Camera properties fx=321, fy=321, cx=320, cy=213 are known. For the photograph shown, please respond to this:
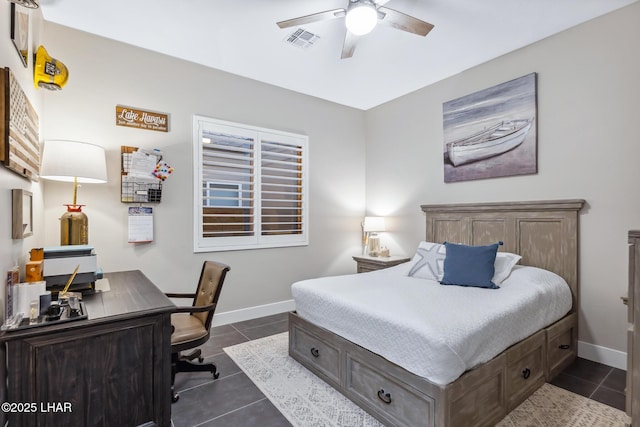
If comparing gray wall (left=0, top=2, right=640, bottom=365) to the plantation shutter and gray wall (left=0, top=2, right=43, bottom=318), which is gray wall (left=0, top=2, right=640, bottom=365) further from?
the plantation shutter

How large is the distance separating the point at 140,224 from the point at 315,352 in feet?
6.80

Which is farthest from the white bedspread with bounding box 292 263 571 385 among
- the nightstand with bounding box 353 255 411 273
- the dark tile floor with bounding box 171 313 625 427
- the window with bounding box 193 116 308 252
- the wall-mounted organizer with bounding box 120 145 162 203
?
the wall-mounted organizer with bounding box 120 145 162 203

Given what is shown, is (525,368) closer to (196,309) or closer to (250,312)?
(196,309)

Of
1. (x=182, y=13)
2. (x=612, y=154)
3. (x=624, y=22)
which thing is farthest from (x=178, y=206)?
(x=624, y=22)

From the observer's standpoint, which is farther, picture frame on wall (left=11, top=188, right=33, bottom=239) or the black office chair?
the black office chair

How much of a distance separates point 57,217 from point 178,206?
3.27 feet

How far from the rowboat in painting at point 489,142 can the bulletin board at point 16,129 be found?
379 centimetres

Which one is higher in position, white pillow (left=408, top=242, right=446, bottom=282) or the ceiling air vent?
the ceiling air vent

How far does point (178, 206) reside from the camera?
3395mm

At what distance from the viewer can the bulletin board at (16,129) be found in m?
1.46

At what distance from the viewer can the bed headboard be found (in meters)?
2.87

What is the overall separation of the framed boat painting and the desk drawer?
2487 millimetres

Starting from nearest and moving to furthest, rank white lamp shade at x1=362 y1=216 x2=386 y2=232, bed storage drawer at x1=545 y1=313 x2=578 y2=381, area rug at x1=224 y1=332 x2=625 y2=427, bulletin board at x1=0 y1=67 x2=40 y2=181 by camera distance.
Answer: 1. bulletin board at x1=0 y1=67 x2=40 y2=181
2. area rug at x1=224 y1=332 x2=625 y2=427
3. bed storage drawer at x1=545 y1=313 x2=578 y2=381
4. white lamp shade at x1=362 y1=216 x2=386 y2=232

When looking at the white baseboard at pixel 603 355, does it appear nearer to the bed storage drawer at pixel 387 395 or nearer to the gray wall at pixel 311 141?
the gray wall at pixel 311 141
